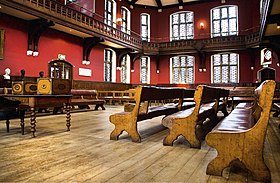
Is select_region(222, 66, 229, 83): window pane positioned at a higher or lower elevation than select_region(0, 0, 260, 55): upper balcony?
lower

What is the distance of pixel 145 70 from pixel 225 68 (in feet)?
18.6

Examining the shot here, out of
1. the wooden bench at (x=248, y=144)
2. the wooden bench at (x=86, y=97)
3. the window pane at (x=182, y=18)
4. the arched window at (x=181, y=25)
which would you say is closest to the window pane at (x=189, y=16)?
the arched window at (x=181, y=25)

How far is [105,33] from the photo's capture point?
11.2 m

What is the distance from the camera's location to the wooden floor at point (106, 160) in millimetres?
1699

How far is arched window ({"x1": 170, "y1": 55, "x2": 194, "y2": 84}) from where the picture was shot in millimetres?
15727

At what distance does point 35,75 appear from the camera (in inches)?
352

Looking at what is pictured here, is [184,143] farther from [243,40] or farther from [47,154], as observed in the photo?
[243,40]

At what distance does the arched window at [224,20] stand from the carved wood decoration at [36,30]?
35.7ft

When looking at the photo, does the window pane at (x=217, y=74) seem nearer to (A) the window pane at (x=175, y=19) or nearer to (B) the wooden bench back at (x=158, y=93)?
(A) the window pane at (x=175, y=19)

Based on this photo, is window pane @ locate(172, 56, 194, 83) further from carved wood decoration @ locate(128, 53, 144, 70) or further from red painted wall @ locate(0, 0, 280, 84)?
carved wood decoration @ locate(128, 53, 144, 70)

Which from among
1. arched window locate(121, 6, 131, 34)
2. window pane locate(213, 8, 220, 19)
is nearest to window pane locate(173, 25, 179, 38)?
window pane locate(213, 8, 220, 19)

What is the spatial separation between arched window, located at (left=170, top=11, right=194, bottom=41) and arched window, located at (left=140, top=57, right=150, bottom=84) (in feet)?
8.36

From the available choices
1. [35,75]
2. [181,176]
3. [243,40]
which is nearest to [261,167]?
[181,176]

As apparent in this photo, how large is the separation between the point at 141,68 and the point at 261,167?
15028 millimetres
